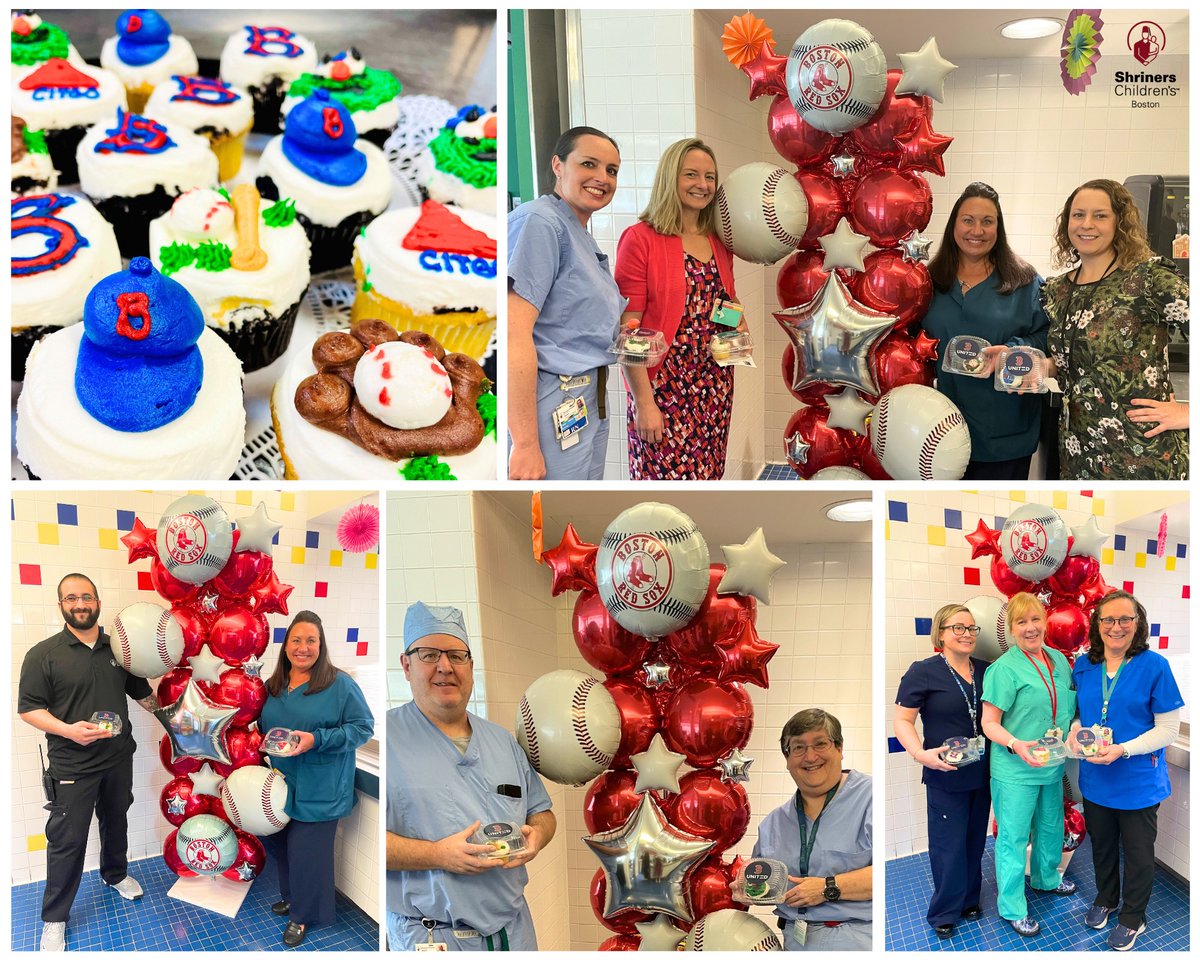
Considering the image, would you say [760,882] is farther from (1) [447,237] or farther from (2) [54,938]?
(2) [54,938]

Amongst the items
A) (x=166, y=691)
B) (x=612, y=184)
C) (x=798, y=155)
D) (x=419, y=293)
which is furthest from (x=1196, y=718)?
(x=166, y=691)

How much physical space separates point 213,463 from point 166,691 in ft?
4.10

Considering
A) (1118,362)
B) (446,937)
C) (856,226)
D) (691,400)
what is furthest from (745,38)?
(446,937)

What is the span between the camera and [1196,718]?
245 cm

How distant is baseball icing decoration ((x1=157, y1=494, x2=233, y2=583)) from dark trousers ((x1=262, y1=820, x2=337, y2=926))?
98 cm

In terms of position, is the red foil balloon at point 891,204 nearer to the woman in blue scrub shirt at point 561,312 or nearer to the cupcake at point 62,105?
the woman in blue scrub shirt at point 561,312

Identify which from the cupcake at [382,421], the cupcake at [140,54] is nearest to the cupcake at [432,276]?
the cupcake at [382,421]

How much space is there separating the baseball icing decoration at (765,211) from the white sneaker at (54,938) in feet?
9.78

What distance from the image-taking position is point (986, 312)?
8.36 ft

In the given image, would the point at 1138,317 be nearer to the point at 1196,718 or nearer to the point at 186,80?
the point at 1196,718

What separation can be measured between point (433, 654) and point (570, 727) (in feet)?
1.37

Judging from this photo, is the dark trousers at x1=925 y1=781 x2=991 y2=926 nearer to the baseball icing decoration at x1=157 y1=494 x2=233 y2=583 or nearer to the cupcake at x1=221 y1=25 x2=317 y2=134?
the baseball icing decoration at x1=157 y1=494 x2=233 y2=583

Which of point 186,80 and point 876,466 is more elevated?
point 186,80

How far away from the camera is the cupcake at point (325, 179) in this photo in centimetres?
345
